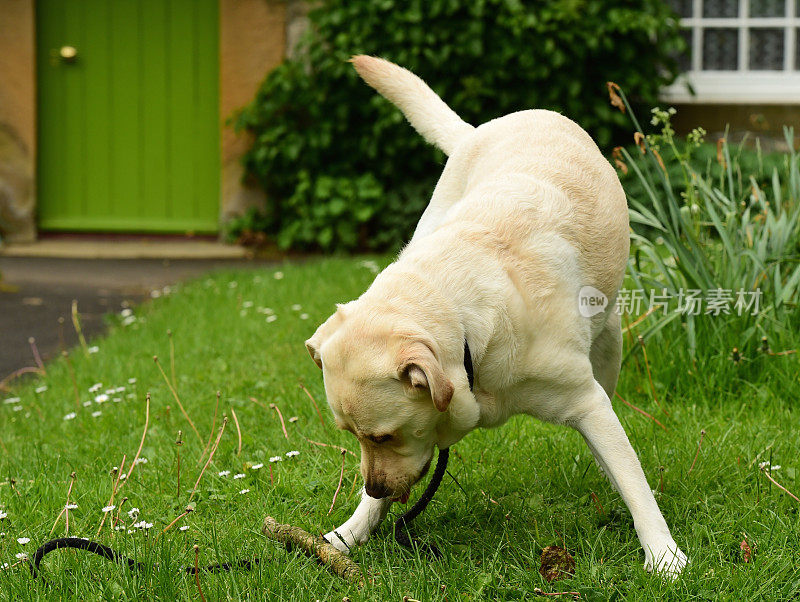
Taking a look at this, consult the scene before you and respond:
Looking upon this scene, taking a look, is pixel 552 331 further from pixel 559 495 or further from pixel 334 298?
pixel 334 298

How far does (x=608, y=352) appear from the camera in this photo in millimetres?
3252

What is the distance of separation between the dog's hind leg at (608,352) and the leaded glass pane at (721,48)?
24.5 feet

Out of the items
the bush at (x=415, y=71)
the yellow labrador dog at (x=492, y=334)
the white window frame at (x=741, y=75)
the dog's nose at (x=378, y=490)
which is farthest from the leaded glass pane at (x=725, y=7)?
the dog's nose at (x=378, y=490)

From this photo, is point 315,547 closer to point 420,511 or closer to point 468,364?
point 420,511

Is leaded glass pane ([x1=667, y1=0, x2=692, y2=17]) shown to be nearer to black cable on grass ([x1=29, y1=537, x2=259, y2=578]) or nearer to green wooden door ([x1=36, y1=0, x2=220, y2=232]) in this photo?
green wooden door ([x1=36, y1=0, x2=220, y2=232])

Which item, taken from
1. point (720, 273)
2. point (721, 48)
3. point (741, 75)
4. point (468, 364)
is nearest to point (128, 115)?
point (721, 48)

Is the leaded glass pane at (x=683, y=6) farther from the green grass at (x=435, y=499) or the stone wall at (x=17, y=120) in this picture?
the green grass at (x=435, y=499)

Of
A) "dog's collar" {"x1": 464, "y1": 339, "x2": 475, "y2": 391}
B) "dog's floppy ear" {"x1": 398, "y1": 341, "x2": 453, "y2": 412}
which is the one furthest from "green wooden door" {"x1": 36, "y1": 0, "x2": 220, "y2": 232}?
"dog's floppy ear" {"x1": 398, "y1": 341, "x2": 453, "y2": 412}

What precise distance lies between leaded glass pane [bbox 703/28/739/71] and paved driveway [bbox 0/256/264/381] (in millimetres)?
5060

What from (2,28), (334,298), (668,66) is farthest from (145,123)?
(668,66)

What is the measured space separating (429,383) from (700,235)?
265 centimetres

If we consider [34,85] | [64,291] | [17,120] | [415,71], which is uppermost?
[415,71]

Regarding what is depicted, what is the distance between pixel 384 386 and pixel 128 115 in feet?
27.8

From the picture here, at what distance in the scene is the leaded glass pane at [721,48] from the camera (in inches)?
389
